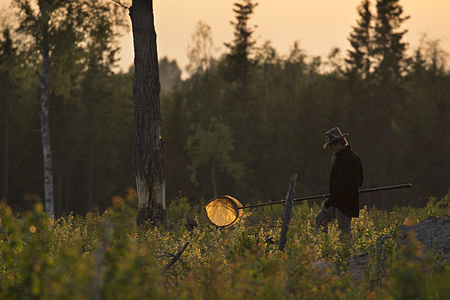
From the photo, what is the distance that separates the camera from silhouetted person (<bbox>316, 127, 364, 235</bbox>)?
9328mm

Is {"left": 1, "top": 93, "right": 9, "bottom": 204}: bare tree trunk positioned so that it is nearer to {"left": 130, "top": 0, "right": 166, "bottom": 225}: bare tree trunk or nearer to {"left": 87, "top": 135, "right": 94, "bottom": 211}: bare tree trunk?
{"left": 87, "top": 135, "right": 94, "bottom": 211}: bare tree trunk

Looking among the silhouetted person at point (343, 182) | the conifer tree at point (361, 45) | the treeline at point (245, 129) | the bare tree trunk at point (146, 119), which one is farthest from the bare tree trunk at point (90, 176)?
the silhouetted person at point (343, 182)

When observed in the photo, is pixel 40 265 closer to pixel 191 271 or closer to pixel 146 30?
pixel 191 271

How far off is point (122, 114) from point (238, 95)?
10.8 metres

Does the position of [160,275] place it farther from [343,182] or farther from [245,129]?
[245,129]

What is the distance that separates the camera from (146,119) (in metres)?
11.3

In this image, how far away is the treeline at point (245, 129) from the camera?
4612cm

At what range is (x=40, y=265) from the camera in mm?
4719

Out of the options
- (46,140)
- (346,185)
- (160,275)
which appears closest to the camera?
(160,275)

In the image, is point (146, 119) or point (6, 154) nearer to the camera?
point (146, 119)

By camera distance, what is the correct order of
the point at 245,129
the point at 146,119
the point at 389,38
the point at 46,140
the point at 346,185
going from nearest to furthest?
the point at 346,185 → the point at 146,119 → the point at 46,140 → the point at 389,38 → the point at 245,129

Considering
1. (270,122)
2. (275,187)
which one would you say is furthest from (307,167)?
(270,122)

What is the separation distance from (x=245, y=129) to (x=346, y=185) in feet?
139

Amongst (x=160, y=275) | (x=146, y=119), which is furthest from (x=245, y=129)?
(x=160, y=275)
